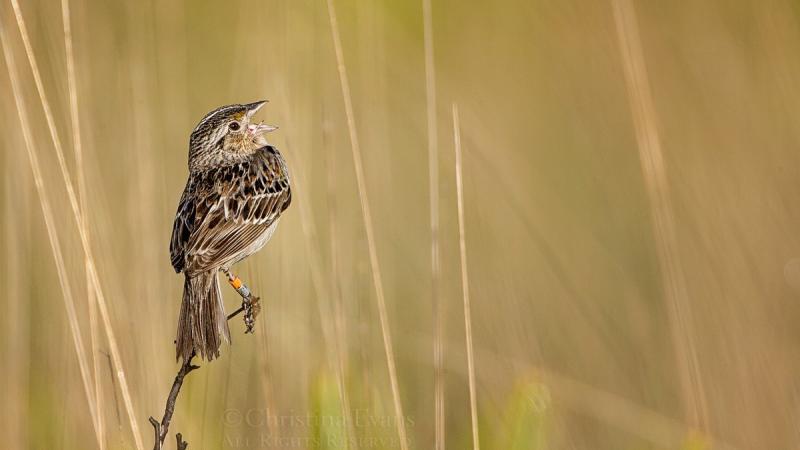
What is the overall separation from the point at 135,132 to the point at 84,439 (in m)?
1.05

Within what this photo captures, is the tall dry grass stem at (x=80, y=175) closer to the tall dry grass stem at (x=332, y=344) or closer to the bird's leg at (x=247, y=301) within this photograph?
the bird's leg at (x=247, y=301)

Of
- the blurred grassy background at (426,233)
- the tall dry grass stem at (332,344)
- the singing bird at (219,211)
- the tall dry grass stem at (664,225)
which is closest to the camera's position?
the singing bird at (219,211)

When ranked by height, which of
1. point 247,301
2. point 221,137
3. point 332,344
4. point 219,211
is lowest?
point 332,344

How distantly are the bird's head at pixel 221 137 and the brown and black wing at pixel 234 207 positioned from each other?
0.06 meters

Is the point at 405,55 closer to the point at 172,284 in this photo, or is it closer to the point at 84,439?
the point at 172,284

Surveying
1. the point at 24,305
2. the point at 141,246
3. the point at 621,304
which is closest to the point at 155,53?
the point at 141,246

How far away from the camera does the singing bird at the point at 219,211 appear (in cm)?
214

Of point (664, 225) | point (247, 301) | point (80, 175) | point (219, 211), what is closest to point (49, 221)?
point (80, 175)

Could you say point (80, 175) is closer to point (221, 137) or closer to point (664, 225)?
point (221, 137)

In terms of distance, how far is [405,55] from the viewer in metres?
6.65

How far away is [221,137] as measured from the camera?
2783 mm

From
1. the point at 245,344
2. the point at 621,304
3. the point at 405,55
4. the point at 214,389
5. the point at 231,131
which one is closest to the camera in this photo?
the point at 231,131

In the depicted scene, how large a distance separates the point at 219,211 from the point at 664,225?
139 cm

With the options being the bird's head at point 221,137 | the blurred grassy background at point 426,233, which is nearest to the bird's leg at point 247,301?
the blurred grassy background at point 426,233
